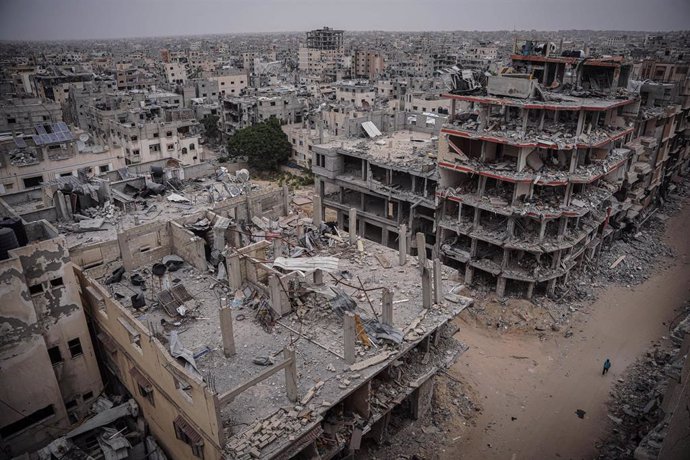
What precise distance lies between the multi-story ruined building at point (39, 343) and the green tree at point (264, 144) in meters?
39.9

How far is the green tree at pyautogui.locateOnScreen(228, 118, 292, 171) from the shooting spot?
59.7 meters

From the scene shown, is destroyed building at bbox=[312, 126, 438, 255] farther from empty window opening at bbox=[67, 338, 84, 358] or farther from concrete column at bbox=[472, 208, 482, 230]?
empty window opening at bbox=[67, 338, 84, 358]

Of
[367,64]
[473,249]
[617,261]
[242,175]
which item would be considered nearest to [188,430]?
[242,175]

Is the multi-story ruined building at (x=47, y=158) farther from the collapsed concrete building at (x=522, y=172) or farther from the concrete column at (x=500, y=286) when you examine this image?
the concrete column at (x=500, y=286)

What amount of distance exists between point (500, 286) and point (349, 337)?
18286 mm

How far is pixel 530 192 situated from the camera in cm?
3048

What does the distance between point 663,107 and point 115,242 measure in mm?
46355

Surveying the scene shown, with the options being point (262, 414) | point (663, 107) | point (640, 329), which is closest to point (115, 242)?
point (262, 414)

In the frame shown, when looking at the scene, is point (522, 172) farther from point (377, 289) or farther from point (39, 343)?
point (39, 343)

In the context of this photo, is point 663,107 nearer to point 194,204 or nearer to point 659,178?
point 659,178

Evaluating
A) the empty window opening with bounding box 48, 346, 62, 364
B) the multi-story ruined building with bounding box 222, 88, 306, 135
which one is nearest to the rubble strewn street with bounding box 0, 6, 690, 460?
the empty window opening with bounding box 48, 346, 62, 364

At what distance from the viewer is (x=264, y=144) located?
196 feet

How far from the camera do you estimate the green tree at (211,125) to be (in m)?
71.4

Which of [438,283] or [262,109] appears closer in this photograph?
[438,283]
